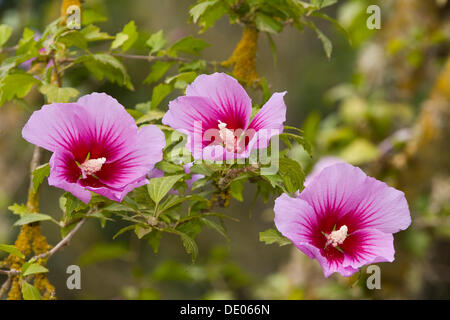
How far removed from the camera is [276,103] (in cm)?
52

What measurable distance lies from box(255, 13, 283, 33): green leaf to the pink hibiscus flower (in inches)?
6.0

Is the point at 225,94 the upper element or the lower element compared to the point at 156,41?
lower

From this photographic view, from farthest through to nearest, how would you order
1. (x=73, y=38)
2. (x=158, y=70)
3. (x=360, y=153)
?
(x=360, y=153) → (x=158, y=70) → (x=73, y=38)

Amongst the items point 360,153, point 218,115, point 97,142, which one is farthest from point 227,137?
point 360,153

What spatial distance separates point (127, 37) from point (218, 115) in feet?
0.62

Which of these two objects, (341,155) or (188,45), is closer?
(188,45)

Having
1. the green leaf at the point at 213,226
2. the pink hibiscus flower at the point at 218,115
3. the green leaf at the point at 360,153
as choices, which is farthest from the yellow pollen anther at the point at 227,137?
the green leaf at the point at 360,153

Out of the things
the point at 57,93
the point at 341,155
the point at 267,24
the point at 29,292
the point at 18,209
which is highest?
the point at 341,155

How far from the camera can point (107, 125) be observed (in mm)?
545

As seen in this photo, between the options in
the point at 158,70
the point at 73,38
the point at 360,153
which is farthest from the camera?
the point at 360,153

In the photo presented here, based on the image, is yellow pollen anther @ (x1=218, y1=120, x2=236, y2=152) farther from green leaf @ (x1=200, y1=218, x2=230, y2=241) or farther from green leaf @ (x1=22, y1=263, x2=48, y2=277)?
green leaf @ (x1=22, y1=263, x2=48, y2=277)

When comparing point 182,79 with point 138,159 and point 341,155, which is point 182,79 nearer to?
point 138,159

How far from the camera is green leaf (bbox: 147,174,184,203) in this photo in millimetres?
542

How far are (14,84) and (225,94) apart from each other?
27 cm
